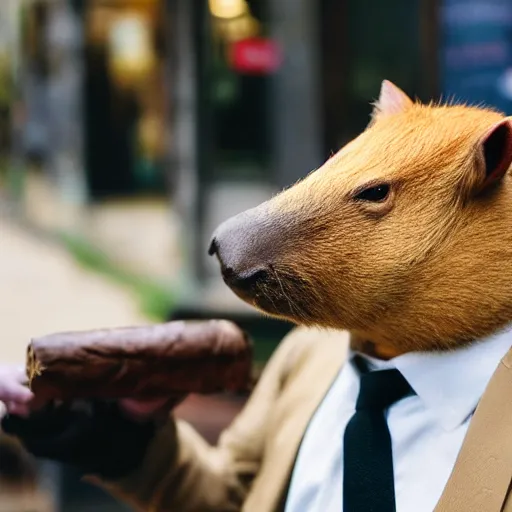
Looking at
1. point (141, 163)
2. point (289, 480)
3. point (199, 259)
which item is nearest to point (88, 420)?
point (289, 480)

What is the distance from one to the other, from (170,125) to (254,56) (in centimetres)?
96

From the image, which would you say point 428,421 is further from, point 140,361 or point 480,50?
point 480,50

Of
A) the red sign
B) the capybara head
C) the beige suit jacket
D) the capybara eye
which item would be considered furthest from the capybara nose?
the red sign

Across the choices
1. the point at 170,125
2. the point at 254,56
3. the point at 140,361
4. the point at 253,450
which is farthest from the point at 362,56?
the point at 140,361

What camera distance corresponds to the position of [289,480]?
154 cm

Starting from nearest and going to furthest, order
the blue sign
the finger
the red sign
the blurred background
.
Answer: the finger < the blue sign < the blurred background < the red sign

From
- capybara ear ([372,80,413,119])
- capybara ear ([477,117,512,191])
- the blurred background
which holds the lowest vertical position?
the blurred background

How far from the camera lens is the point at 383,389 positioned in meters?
1.40

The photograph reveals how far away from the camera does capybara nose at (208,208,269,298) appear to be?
1.33 metres

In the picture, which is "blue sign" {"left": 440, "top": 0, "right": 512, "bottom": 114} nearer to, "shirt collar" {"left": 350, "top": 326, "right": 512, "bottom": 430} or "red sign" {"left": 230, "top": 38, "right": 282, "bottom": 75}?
"red sign" {"left": 230, "top": 38, "right": 282, "bottom": 75}

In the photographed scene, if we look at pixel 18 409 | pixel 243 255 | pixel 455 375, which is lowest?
pixel 18 409

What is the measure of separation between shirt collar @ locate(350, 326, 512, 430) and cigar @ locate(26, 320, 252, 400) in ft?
1.24

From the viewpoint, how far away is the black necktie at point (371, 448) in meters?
1.34

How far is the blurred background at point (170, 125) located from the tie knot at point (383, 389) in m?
0.64
